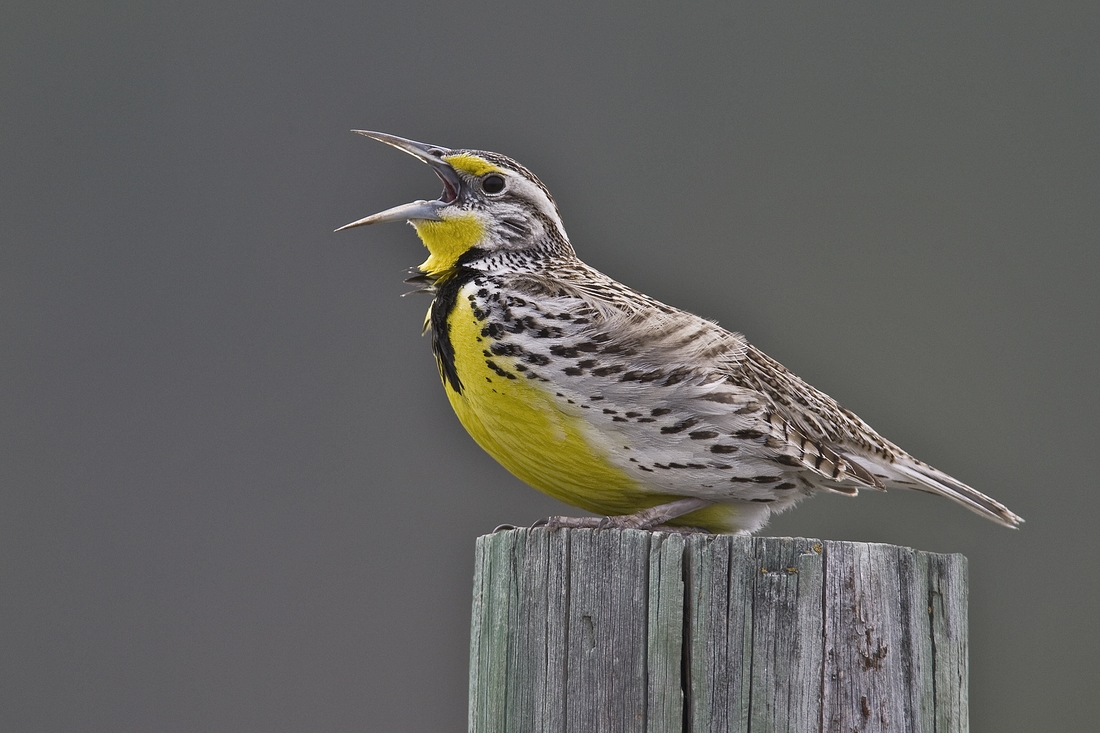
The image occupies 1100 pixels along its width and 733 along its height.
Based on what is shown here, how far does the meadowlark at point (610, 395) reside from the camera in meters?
3.17

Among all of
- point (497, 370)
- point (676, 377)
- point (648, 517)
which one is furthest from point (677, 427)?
point (497, 370)

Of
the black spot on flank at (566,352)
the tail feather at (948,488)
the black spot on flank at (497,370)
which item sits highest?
the black spot on flank at (566,352)

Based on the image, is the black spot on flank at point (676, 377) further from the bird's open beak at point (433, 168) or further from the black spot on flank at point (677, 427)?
the bird's open beak at point (433, 168)

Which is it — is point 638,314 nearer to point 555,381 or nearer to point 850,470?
point 555,381

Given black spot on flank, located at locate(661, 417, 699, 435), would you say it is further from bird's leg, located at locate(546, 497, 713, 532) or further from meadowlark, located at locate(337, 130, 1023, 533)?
bird's leg, located at locate(546, 497, 713, 532)

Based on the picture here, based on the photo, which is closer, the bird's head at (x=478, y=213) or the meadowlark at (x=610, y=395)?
the meadowlark at (x=610, y=395)

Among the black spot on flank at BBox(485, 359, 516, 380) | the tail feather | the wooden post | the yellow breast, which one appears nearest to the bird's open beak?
the yellow breast

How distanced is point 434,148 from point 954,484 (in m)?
1.82

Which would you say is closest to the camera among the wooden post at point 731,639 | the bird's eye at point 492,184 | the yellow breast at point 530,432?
the wooden post at point 731,639

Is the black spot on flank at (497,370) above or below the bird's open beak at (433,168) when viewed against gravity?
below

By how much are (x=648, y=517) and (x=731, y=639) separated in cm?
81

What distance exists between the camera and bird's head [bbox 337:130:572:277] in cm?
361

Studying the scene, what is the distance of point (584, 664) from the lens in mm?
2490

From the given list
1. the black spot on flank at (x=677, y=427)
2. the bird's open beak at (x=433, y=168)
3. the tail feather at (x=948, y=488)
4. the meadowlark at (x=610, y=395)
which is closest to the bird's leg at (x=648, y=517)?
the meadowlark at (x=610, y=395)
